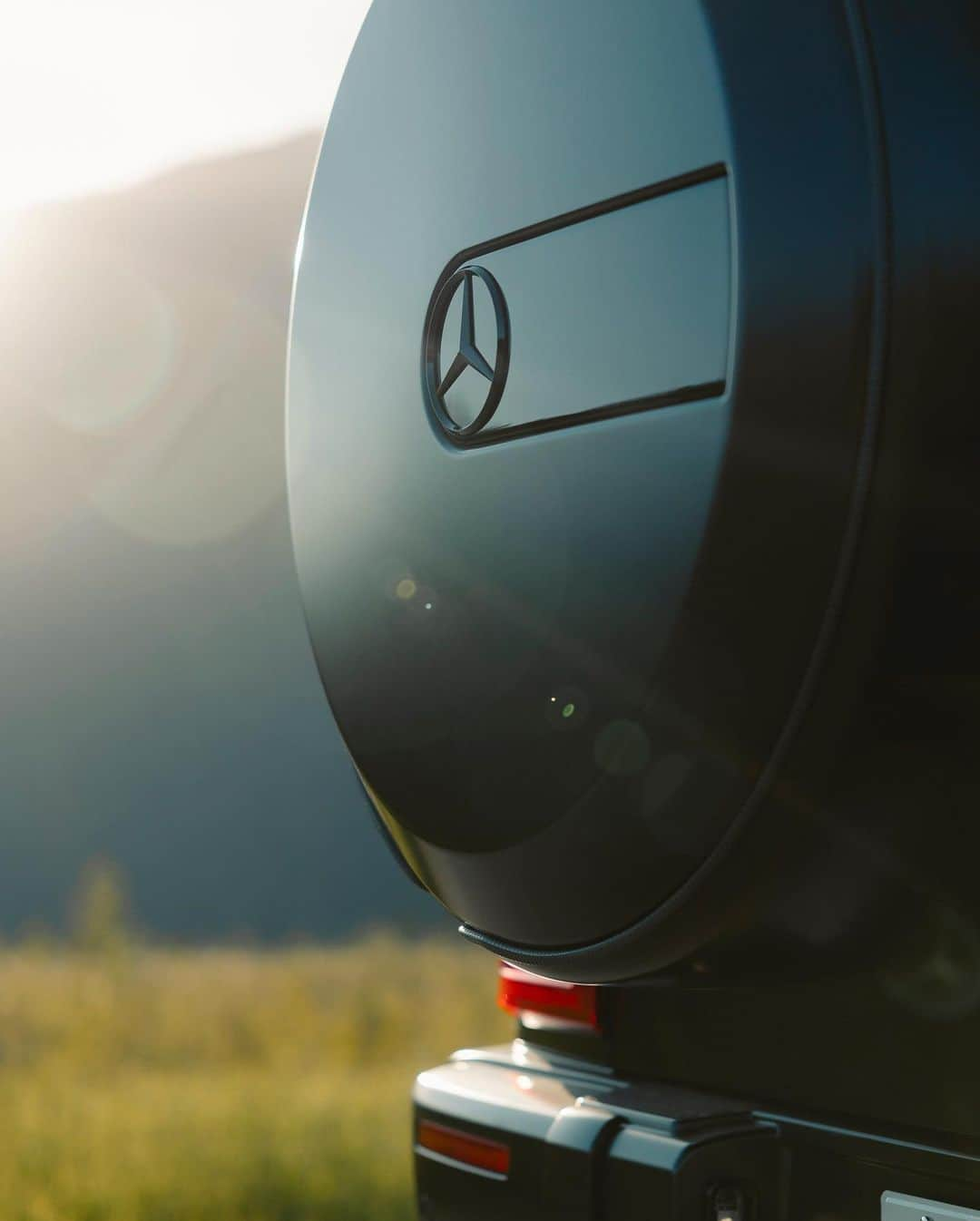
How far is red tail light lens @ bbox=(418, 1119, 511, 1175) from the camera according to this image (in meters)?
1.80

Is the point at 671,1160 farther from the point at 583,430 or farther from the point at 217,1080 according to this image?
the point at 217,1080

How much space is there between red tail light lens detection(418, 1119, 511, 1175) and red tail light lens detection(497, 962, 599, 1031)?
7.0 inches

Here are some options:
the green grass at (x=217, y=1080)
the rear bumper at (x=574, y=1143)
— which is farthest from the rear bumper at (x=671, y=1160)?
the green grass at (x=217, y=1080)

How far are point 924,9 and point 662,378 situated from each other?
375 mm

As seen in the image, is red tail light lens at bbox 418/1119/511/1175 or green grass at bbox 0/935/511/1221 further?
green grass at bbox 0/935/511/1221

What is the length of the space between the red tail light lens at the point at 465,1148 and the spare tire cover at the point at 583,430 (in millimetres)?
345

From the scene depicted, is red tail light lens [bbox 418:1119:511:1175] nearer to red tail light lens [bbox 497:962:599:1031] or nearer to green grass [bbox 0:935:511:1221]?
red tail light lens [bbox 497:962:599:1031]

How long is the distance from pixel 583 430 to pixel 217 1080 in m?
4.24

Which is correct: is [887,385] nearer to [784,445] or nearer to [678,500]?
[784,445]

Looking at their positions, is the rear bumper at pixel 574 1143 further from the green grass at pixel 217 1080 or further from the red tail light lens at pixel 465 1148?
the green grass at pixel 217 1080

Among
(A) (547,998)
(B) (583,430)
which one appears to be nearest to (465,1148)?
(A) (547,998)

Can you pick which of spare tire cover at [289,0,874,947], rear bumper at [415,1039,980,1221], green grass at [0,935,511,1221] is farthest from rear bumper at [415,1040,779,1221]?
green grass at [0,935,511,1221]

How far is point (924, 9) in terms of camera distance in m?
1.27

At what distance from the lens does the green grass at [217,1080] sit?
13.0 feet
